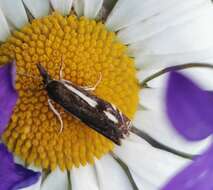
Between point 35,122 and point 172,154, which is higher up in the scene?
point 35,122

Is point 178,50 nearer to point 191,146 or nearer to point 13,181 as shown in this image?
point 191,146

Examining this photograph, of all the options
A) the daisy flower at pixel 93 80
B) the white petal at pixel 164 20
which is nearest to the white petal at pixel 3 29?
the daisy flower at pixel 93 80

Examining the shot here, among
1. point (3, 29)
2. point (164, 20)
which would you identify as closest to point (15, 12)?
point (3, 29)

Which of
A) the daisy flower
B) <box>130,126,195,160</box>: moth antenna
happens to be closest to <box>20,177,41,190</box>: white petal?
the daisy flower

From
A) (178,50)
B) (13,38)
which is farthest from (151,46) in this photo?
(13,38)

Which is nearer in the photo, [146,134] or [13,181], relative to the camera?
[13,181]

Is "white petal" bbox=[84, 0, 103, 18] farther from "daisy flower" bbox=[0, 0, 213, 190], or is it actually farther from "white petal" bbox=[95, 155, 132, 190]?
"white petal" bbox=[95, 155, 132, 190]

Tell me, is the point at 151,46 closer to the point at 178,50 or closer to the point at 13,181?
the point at 178,50
